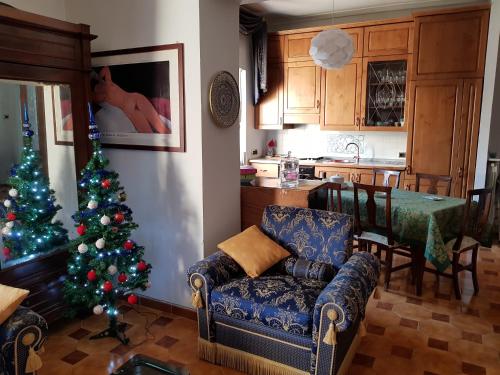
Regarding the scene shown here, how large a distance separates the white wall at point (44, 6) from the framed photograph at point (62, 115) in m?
0.65

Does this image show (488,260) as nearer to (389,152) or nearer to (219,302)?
(389,152)

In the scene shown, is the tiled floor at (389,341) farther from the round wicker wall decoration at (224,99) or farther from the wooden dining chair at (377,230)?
the round wicker wall decoration at (224,99)

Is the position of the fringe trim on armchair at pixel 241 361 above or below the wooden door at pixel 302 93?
below

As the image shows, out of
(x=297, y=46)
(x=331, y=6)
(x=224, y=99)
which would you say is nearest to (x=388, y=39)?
(x=331, y=6)

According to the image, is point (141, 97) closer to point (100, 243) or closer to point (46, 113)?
point (46, 113)

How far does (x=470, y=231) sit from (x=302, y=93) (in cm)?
290

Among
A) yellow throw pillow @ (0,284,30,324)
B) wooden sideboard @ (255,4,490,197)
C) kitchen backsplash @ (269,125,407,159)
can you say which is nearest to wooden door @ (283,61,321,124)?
wooden sideboard @ (255,4,490,197)

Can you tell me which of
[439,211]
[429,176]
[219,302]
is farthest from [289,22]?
[219,302]

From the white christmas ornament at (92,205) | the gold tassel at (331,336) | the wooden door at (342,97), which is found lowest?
the gold tassel at (331,336)

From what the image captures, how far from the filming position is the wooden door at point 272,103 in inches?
221

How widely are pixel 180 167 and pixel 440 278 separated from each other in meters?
2.64

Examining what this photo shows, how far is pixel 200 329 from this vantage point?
2.43m

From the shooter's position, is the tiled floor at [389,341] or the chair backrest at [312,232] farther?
the chair backrest at [312,232]

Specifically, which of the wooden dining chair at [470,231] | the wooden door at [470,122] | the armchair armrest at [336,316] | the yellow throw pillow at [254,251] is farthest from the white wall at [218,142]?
the wooden door at [470,122]
